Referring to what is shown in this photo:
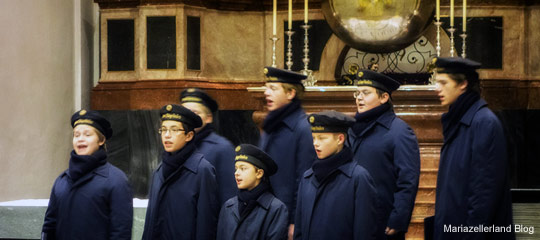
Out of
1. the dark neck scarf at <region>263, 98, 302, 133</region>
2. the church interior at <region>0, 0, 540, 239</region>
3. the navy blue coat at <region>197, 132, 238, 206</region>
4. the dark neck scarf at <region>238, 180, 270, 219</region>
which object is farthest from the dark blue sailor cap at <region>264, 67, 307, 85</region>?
the church interior at <region>0, 0, 540, 239</region>

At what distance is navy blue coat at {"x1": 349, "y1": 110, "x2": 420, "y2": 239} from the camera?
5516 millimetres

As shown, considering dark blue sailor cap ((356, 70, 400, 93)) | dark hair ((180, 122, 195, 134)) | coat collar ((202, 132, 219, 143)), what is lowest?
coat collar ((202, 132, 219, 143))

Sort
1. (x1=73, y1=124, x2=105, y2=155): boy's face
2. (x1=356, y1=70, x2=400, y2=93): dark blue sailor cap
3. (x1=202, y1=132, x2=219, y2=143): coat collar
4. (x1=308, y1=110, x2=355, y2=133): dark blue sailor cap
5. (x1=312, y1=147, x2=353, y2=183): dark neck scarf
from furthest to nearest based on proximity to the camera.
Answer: (x1=202, y1=132, x2=219, y2=143): coat collar → (x1=356, y1=70, x2=400, y2=93): dark blue sailor cap → (x1=73, y1=124, x2=105, y2=155): boy's face → (x1=308, y1=110, x2=355, y2=133): dark blue sailor cap → (x1=312, y1=147, x2=353, y2=183): dark neck scarf

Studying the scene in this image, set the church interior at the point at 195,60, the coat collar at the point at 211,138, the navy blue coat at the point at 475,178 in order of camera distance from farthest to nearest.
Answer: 1. the church interior at the point at 195,60
2. the coat collar at the point at 211,138
3. the navy blue coat at the point at 475,178

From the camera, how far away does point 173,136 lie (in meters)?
5.72

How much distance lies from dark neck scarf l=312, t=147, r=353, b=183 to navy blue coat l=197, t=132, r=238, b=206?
50.4 inches

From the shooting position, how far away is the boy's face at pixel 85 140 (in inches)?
225

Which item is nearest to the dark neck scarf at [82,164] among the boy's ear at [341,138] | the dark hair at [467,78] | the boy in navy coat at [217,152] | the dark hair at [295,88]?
the boy in navy coat at [217,152]

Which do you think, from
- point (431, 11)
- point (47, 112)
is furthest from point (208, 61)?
point (431, 11)

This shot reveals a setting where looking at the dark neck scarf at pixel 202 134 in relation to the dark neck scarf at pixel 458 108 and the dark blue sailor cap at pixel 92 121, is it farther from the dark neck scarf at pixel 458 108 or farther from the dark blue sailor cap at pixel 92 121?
the dark neck scarf at pixel 458 108

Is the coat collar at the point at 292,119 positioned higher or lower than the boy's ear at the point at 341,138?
higher

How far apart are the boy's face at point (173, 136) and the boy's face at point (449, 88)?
173cm

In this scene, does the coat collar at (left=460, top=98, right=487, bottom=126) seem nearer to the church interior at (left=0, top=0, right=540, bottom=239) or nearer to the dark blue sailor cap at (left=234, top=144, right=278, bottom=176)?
the dark blue sailor cap at (left=234, top=144, right=278, bottom=176)

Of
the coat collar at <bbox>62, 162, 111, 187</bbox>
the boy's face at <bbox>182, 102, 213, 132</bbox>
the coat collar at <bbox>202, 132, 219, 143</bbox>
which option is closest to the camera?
the coat collar at <bbox>62, 162, 111, 187</bbox>
